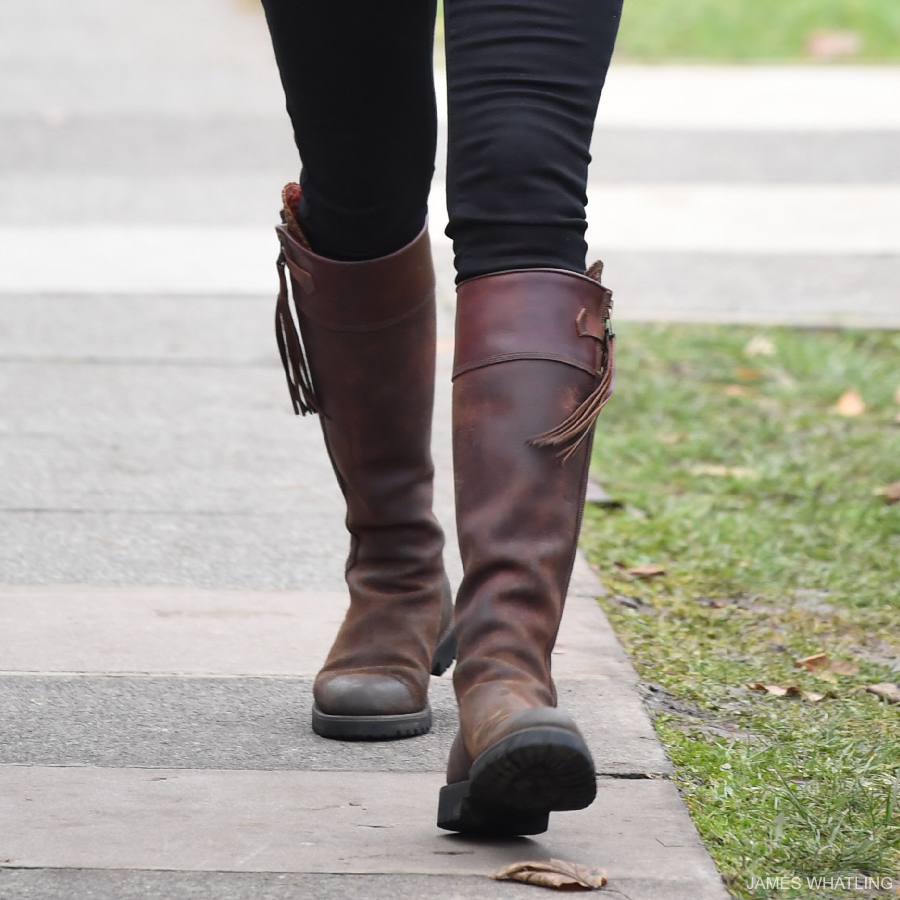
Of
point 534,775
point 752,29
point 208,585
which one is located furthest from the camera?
point 752,29

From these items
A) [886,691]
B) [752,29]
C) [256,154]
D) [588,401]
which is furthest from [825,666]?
[752,29]

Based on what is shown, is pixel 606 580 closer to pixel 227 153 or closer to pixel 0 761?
pixel 0 761

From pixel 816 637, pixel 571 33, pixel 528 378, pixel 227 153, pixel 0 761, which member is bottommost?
pixel 0 761

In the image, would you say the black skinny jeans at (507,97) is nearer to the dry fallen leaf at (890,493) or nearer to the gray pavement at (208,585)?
the gray pavement at (208,585)

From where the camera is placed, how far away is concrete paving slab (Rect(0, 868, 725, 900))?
56.5 inches

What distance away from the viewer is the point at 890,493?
10.2 feet

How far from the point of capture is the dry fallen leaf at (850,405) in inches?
150

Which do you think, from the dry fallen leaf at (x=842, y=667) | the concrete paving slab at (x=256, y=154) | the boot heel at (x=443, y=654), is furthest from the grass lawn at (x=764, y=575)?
the concrete paving slab at (x=256, y=154)

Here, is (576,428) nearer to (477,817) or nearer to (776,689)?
(477,817)

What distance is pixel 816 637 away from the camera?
237cm

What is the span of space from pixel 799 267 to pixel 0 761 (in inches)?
161

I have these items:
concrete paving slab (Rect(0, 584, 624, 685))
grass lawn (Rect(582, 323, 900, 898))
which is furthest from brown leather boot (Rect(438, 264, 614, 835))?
concrete paving slab (Rect(0, 584, 624, 685))

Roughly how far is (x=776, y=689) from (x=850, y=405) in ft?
6.10

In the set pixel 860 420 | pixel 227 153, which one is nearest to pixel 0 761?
pixel 860 420
